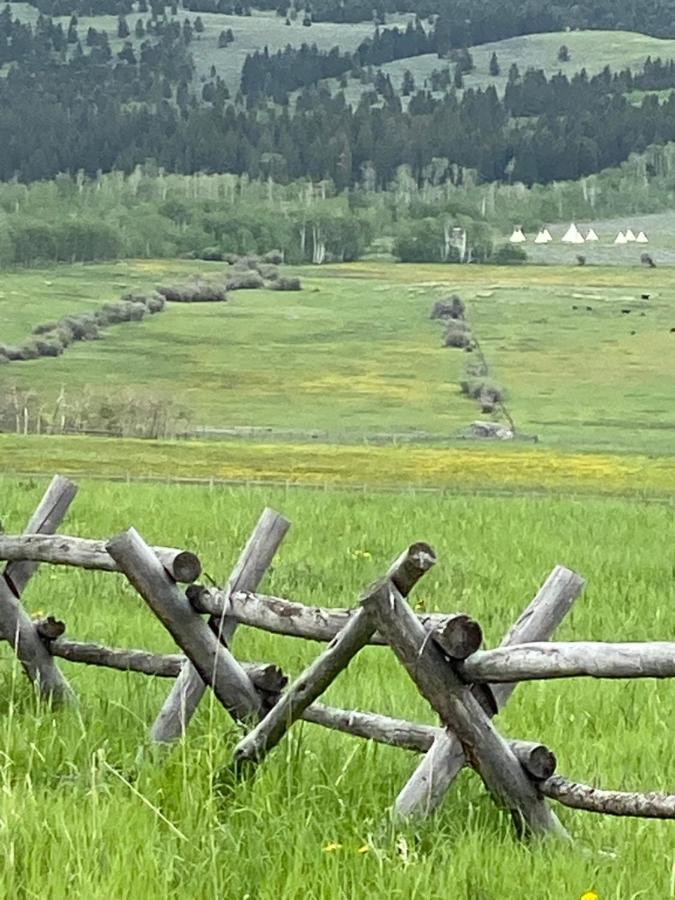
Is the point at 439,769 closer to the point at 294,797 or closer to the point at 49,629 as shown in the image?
the point at 294,797

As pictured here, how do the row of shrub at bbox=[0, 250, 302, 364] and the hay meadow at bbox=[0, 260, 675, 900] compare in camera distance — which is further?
the row of shrub at bbox=[0, 250, 302, 364]

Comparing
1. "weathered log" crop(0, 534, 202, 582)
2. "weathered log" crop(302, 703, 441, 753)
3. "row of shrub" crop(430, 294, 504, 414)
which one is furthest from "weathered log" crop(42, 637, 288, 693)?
"row of shrub" crop(430, 294, 504, 414)

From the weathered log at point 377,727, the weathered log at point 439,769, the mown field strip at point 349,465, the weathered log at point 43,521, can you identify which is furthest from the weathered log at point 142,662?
the mown field strip at point 349,465

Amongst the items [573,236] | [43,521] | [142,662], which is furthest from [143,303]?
[142,662]

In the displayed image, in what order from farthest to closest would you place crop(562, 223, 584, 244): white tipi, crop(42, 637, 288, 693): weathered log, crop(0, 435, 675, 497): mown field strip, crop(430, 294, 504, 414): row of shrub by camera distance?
crop(562, 223, 584, 244): white tipi
crop(430, 294, 504, 414): row of shrub
crop(0, 435, 675, 497): mown field strip
crop(42, 637, 288, 693): weathered log

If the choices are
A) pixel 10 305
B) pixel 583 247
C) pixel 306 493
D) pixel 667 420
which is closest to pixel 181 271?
pixel 10 305

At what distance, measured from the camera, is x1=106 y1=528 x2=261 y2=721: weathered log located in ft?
25.6

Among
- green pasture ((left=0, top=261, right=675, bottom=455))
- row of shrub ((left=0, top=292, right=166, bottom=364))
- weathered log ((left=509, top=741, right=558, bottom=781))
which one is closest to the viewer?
weathered log ((left=509, top=741, right=558, bottom=781))

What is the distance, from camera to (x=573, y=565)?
779 inches

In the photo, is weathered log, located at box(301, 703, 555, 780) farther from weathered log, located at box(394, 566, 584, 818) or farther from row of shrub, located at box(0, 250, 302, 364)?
row of shrub, located at box(0, 250, 302, 364)

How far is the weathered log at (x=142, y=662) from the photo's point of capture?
795 cm

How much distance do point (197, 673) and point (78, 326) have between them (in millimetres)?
111763

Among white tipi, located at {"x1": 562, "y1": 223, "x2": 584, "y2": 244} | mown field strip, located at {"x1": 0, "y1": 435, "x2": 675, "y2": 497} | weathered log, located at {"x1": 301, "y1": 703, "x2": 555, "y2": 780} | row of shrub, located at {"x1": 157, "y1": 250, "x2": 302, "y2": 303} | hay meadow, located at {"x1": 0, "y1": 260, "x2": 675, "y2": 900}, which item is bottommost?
white tipi, located at {"x1": 562, "y1": 223, "x2": 584, "y2": 244}

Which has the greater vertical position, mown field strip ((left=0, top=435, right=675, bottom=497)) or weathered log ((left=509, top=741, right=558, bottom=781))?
weathered log ((left=509, top=741, right=558, bottom=781))
